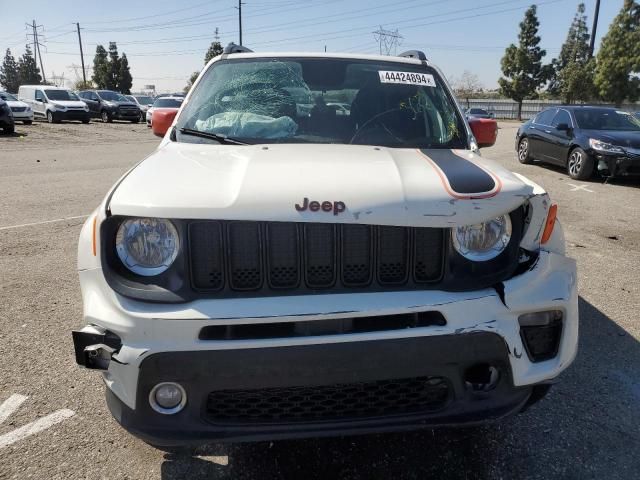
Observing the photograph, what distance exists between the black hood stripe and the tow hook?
1.37 meters

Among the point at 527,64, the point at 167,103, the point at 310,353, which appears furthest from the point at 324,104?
the point at 527,64

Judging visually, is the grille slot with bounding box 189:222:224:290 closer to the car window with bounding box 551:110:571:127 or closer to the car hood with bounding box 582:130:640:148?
the car hood with bounding box 582:130:640:148

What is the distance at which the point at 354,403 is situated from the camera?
193 centimetres

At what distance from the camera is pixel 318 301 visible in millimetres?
1851

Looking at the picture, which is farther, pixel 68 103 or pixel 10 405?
pixel 68 103

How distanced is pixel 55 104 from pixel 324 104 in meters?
27.4

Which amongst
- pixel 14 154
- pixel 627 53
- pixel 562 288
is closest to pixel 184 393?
pixel 562 288

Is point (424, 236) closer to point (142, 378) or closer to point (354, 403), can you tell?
point (354, 403)

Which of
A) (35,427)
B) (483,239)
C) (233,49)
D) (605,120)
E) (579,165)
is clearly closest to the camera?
(483,239)

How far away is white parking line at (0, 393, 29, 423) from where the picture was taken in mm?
2613

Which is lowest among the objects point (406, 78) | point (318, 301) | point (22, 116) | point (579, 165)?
point (579, 165)

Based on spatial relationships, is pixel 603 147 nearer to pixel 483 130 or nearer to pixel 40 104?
pixel 483 130

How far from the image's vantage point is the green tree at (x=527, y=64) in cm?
5222

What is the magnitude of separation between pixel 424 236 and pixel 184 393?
106cm
